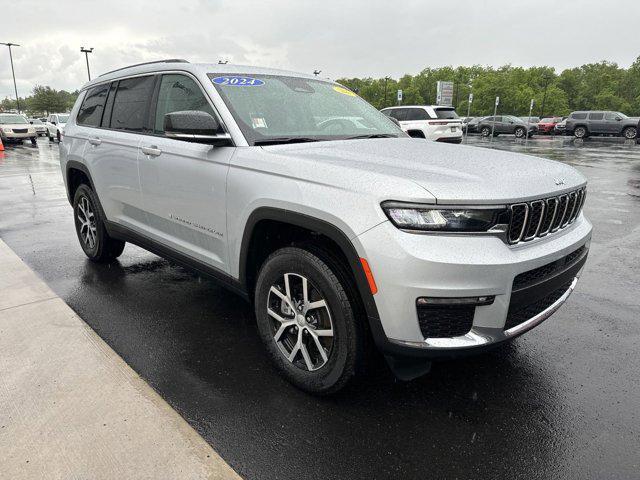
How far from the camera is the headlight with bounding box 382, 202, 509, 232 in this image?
215cm

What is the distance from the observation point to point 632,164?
636 inches

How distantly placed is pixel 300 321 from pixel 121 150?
2.35m

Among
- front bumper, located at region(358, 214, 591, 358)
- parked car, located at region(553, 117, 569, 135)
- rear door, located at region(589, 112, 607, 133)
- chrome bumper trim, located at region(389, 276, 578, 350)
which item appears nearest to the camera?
front bumper, located at region(358, 214, 591, 358)

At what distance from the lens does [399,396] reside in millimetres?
2770

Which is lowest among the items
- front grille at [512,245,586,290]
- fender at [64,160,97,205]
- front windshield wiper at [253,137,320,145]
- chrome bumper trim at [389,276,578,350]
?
chrome bumper trim at [389,276,578,350]

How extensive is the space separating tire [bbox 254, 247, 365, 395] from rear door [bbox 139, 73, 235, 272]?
1.60ft

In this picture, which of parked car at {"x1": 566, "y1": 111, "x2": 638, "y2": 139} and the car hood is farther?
parked car at {"x1": 566, "y1": 111, "x2": 638, "y2": 139}

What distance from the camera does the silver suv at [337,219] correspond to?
2.16 m

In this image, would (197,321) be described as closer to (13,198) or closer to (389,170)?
(389,170)

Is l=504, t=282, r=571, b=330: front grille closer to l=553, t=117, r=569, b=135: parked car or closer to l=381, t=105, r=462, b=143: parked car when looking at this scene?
l=381, t=105, r=462, b=143: parked car

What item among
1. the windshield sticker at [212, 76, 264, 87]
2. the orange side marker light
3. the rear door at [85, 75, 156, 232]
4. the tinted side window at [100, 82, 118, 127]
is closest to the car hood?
the orange side marker light

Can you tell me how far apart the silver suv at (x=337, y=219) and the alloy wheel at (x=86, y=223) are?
43.0 inches

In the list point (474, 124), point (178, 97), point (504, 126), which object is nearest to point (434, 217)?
point (178, 97)

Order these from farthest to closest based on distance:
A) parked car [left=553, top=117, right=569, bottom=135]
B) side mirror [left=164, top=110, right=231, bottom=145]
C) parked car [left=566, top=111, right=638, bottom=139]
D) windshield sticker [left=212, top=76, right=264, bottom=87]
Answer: parked car [left=553, top=117, right=569, bottom=135] → parked car [left=566, top=111, right=638, bottom=139] → windshield sticker [left=212, top=76, right=264, bottom=87] → side mirror [left=164, top=110, right=231, bottom=145]
